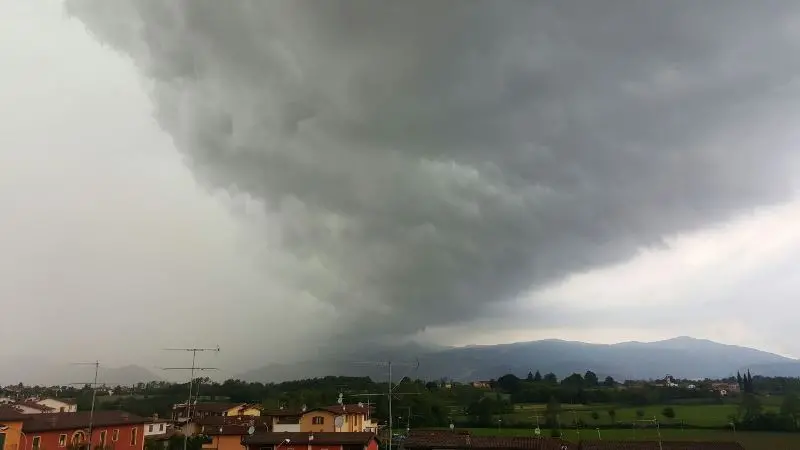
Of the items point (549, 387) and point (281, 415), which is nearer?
point (281, 415)

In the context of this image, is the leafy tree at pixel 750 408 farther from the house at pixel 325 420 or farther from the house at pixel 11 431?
the house at pixel 11 431

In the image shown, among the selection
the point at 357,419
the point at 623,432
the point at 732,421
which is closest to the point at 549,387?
the point at 623,432

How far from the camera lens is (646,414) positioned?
76.4 metres

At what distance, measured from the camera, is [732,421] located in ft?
223

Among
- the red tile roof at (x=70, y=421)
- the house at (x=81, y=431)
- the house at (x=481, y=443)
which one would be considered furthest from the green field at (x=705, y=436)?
the red tile roof at (x=70, y=421)

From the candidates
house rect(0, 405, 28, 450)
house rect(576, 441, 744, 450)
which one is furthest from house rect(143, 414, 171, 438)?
house rect(576, 441, 744, 450)

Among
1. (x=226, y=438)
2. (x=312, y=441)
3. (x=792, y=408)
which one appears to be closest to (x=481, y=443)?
(x=312, y=441)

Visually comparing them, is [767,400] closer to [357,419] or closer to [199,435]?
[357,419]

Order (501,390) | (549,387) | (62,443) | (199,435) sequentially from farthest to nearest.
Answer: (501,390) < (549,387) < (199,435) < (62,443)

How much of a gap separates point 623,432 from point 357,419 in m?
35.7

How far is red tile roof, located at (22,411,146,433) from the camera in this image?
149 ft

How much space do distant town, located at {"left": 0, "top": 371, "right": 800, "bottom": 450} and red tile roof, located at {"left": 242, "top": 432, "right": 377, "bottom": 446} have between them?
3.9 inches

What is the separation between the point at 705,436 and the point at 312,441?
152 ft

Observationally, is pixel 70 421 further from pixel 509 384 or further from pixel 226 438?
pixel 509 384
